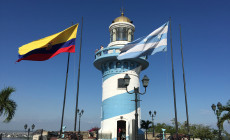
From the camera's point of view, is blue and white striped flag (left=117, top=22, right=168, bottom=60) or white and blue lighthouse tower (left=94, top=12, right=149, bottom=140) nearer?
blue and white striped flag (left=117, top=22, right=168, bottom=60)

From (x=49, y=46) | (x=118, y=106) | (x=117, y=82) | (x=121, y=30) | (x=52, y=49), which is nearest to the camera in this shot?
(x=49, y=46)

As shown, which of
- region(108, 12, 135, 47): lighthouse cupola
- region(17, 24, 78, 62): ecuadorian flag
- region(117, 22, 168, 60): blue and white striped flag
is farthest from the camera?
region(108, 12, 135, 47): lighthouse cupola

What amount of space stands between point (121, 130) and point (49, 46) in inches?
441

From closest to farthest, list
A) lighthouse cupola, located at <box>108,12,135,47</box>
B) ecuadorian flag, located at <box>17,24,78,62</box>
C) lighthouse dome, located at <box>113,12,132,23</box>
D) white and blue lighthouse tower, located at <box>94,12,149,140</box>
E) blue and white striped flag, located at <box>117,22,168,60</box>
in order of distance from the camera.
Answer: ecuadorian flag, located at <box>17,24,78,62</box>
blue and white striped flag, located at <box>117,22,168,60</box>
white and blue lighthouse tower, located at <box>94,12,149,140</box>
lighthouse cupola, located at <box>108,12,135,47</box>
lighthouse dome, located at <box>113,12,132,23</box>

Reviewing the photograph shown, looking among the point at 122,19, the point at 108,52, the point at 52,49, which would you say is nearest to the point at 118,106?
the point at 108,52

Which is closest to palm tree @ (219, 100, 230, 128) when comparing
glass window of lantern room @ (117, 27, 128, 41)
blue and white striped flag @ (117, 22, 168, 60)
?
blue and white striped flag @ (117, 22, 168, 60)

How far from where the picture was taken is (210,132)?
40375 millimetres

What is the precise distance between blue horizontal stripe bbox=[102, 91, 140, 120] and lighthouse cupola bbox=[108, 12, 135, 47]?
6.23 metres

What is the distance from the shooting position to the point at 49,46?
14.9 m

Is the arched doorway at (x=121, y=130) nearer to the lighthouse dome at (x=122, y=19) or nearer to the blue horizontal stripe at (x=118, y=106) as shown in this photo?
the blue horizontal stripe at (x=118, y=106)

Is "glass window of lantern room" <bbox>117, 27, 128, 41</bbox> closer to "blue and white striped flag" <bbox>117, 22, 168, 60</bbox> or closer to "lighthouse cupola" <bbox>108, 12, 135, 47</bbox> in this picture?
"lighthouse cupola" <bbox>108, 12, 135, 47</bbox>

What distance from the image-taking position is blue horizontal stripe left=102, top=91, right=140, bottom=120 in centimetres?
2079

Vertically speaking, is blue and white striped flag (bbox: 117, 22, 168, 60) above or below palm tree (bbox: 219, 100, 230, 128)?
above

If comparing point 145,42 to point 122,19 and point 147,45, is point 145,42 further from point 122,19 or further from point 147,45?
point 122,19
